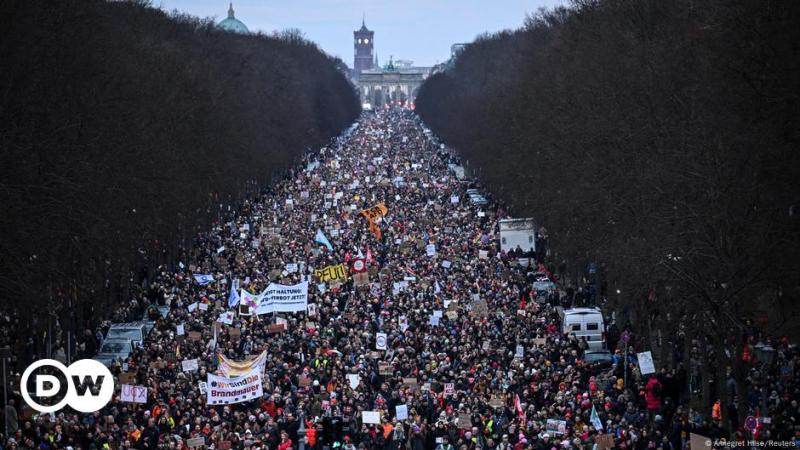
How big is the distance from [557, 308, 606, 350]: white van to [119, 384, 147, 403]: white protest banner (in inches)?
534

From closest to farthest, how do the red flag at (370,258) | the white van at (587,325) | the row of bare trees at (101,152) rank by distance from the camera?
1. the row of bare trees at (101,152)
2. the white van at (587,325)
3. the red flag at (370,258)

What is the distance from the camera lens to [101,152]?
44.4 metres

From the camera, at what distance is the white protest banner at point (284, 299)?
41031 mm

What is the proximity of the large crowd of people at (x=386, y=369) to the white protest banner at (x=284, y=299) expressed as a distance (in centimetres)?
40

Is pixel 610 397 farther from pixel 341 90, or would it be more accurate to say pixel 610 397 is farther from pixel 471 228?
pixel 341 90

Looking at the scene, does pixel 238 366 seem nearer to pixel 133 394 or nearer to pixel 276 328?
pixel 133 394

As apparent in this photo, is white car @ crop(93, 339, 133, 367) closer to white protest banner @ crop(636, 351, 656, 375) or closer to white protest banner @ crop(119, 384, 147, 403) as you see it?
white protest banner @ crop(119, 384, 147, 403)

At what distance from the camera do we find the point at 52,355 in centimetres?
4062

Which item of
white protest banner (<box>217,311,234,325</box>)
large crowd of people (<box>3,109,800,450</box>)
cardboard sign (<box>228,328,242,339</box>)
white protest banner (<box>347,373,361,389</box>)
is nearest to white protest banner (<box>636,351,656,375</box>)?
large crowd of people (<box>3,109,800,450</box>)

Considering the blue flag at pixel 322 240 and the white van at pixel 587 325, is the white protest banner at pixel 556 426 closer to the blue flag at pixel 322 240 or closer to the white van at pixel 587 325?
the white van at pixel 587 325

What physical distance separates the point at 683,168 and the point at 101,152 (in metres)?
18.5

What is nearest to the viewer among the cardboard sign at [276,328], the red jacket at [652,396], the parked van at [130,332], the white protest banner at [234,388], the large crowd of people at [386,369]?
the large crowd of people at [386,369]

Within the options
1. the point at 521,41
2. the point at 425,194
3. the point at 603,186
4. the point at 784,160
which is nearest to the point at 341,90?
the point at 521,41

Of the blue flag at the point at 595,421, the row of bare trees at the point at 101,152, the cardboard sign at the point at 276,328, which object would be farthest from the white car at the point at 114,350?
the blue flag at the point at 595,421
